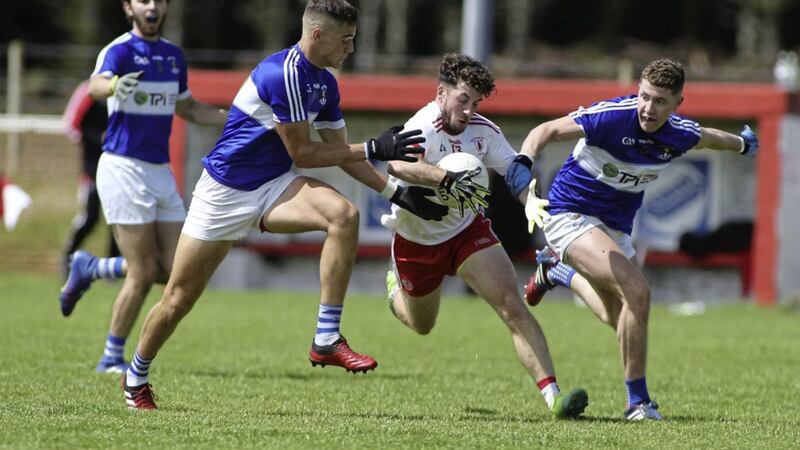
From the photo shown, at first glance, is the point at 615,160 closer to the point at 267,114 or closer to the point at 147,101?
the point at 267,114

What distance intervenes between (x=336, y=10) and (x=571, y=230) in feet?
6.90

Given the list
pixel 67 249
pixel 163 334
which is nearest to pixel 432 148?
pixel 163 334

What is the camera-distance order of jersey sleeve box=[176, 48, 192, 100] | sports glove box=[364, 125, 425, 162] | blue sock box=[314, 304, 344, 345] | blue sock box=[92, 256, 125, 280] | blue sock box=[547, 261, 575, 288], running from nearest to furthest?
sports glove box=[364, 125, 425, 162] → blue sock box=[314, 304, 344, 345] → blue sock box=[547, 261, 575, 288] → jersey sleeve box=[176, 48, 192, 100] → blue sock box=[92, 256, 125, 280]

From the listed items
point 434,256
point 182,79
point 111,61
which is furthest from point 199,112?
point 434,256

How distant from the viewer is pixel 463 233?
28.0ft

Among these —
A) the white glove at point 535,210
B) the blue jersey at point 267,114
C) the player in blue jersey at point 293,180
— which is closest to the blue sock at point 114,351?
the player in blue jersey at point 293,180

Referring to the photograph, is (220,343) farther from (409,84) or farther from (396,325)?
(409,84)

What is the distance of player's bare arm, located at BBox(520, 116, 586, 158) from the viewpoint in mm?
8094

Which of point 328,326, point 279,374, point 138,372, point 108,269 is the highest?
point 328,326

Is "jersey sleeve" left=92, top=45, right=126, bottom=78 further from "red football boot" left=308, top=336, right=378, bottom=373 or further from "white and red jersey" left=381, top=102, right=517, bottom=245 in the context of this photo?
"red football boot" left=308, top=336, right=378, bottom=373

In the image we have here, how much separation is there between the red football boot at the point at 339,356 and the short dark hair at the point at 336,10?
1.71 metres

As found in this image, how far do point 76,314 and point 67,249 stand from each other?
1934mm

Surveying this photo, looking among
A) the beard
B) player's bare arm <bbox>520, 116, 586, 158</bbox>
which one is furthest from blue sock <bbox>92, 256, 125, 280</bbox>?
player's bare arm <bbox>520, 116, 586, 158</bbox>

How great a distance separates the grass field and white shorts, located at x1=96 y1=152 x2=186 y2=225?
3.63 ft
